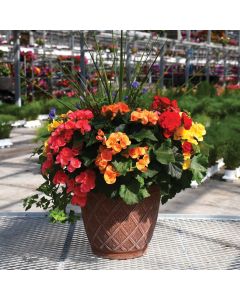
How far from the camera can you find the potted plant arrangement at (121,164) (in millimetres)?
3119

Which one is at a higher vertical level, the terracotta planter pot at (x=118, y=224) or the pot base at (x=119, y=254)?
the terracotta planter pot at (x=118, y=224)

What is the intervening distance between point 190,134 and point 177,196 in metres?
2.47

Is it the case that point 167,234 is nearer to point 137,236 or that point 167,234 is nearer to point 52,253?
point 137,236

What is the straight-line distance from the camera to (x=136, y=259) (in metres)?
3.40

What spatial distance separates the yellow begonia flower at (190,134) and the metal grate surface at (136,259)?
707mm

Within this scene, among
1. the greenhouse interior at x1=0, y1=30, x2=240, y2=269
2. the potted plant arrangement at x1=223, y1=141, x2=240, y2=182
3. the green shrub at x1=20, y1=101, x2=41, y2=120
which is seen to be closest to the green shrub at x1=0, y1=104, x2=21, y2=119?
the green shrub at x1=20, y1=101, x2=41, y2=120

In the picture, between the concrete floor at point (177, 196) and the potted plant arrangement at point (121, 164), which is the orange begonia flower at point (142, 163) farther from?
the concrete floor at point (177, 196)

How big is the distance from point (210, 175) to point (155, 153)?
148 inches

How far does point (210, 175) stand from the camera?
6797 mm

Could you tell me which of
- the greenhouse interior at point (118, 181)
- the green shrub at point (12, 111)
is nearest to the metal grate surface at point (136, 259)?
the greenhouse interior at point (118, 181)

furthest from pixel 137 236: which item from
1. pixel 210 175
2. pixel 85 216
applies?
pixel 210 175

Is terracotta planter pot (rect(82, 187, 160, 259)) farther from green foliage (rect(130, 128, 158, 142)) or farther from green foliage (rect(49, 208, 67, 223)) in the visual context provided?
green foliage (rect(130, 128, 158, 142))

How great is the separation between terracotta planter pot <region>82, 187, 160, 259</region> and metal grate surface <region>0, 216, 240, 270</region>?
0.07 metres

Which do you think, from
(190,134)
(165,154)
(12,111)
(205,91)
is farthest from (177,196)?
(205,91)
